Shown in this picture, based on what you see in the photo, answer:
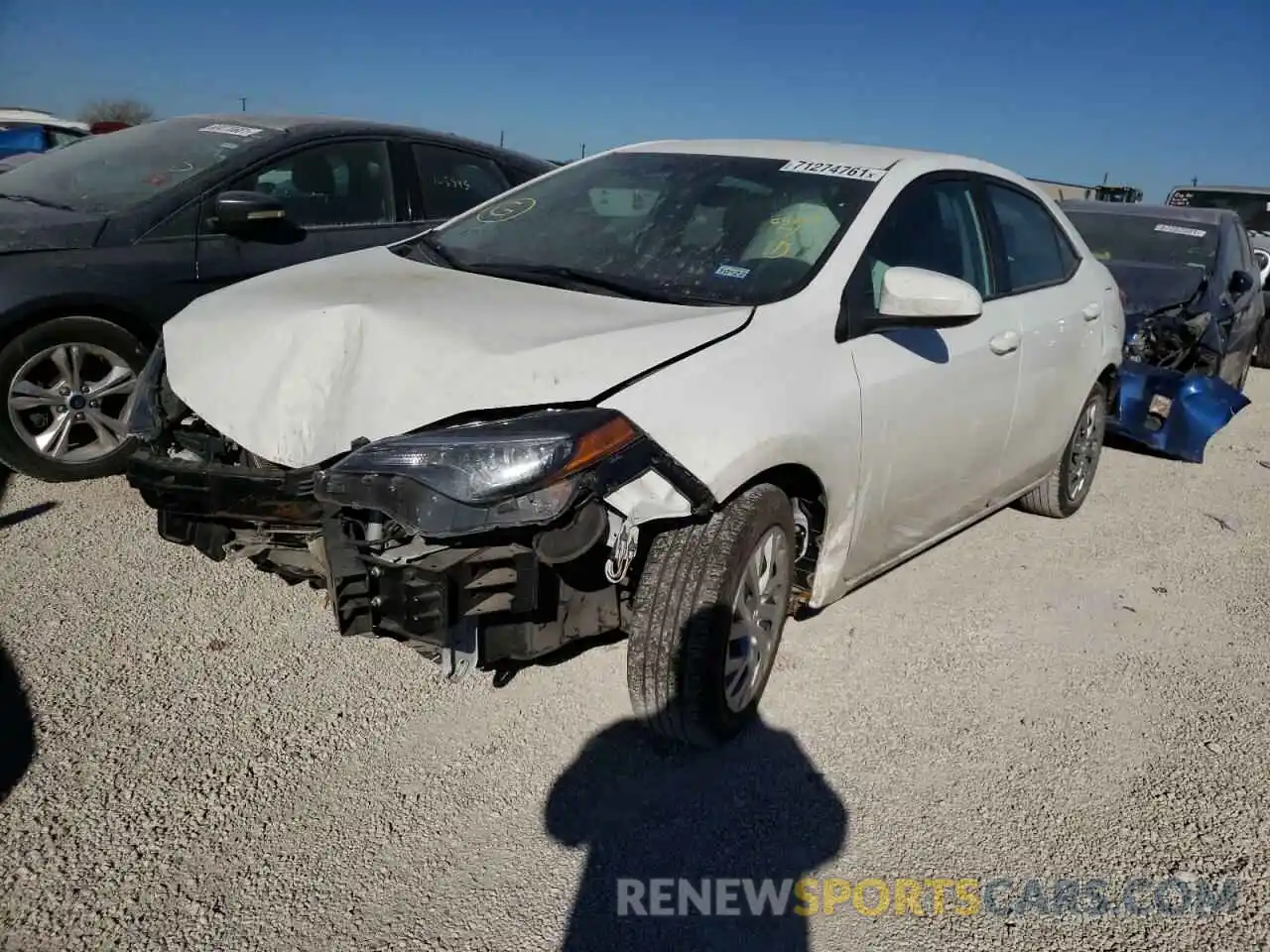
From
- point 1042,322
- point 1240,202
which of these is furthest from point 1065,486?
point 1240,202

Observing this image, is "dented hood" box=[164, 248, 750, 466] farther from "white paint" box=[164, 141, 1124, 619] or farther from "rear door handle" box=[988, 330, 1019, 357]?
"rear door handle" box=[988, 330, 1019, 357]

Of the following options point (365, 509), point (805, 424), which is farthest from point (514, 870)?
point (805, 424)

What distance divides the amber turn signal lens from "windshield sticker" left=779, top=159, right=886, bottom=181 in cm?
157

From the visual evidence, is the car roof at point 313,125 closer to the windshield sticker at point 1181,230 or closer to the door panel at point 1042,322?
the door panel at point 1042,322

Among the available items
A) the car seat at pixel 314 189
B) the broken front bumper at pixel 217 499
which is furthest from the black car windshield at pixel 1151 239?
the broken front bumper at pixel 217 499

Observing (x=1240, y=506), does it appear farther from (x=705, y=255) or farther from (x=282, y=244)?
(x=282, y=244)

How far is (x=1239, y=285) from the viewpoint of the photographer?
7.42 metres

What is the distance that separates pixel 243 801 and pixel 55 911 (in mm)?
487

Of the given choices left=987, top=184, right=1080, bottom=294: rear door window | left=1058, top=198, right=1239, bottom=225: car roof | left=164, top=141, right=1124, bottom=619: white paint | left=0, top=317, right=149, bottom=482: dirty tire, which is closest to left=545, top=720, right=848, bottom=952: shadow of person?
left=164, top=141, right=1124, bottom=619: white paint

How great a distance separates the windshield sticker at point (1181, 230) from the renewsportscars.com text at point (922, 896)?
644cm

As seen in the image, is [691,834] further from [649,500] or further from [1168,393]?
[1168,393]

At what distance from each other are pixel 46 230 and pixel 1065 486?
189 inches

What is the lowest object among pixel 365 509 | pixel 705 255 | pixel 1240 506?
pixel 1240 506

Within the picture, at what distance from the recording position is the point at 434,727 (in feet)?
9.71
